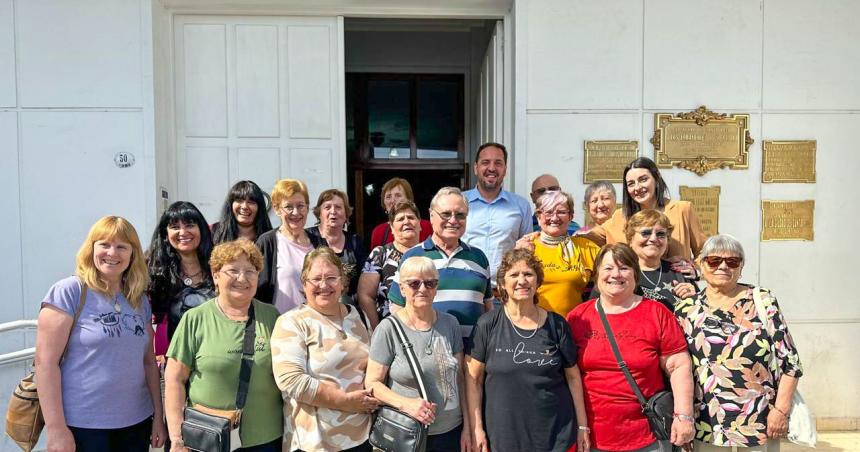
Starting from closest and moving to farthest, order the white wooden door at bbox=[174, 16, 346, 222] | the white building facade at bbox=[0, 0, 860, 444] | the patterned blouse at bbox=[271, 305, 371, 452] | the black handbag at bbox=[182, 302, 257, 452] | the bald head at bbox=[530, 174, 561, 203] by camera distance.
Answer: the black handbag at bbox=[182, 302, 257, 452]
the patterned blouse at bbox=[271, 305, 371, 452]
the bald head at bbox=[530, 174, 561, 203]
the white building facade at bbox=[0, 0, 860, 444]
the white wooden door at bbox=[174, 16, 346, 222]

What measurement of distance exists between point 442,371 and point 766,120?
4919mm

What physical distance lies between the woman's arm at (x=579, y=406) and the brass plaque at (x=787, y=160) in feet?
13.9

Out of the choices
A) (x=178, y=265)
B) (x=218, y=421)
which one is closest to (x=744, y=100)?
(x=178, y=265)

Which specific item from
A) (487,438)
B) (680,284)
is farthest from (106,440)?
(680,284)

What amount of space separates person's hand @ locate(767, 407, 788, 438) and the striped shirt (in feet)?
5.07

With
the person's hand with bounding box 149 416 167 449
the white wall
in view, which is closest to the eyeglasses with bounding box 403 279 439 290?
the person's hand with bounding box 149 416 167 449

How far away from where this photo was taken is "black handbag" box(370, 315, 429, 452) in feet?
9.31

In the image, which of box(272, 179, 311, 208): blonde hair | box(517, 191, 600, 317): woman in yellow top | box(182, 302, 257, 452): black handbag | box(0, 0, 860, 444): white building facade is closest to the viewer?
box(182, 302, 257, 452): black handbag

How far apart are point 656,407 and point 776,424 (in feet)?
2.06

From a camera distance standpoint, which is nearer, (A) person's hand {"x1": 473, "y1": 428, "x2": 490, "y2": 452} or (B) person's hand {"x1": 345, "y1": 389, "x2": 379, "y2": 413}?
(B) person's hand {"x1": 345, "y1": 389, "x2": 379, "y2": 413}

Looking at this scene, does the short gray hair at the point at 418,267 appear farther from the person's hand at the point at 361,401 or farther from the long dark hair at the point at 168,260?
the long dark hair at the point at 168,260

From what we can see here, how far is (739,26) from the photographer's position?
20.2 ft

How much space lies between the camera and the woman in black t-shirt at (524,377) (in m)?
3.01

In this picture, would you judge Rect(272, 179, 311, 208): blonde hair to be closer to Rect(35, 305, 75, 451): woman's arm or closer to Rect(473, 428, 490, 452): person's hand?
Rect(35, 305, 75, 451): woman's arm
